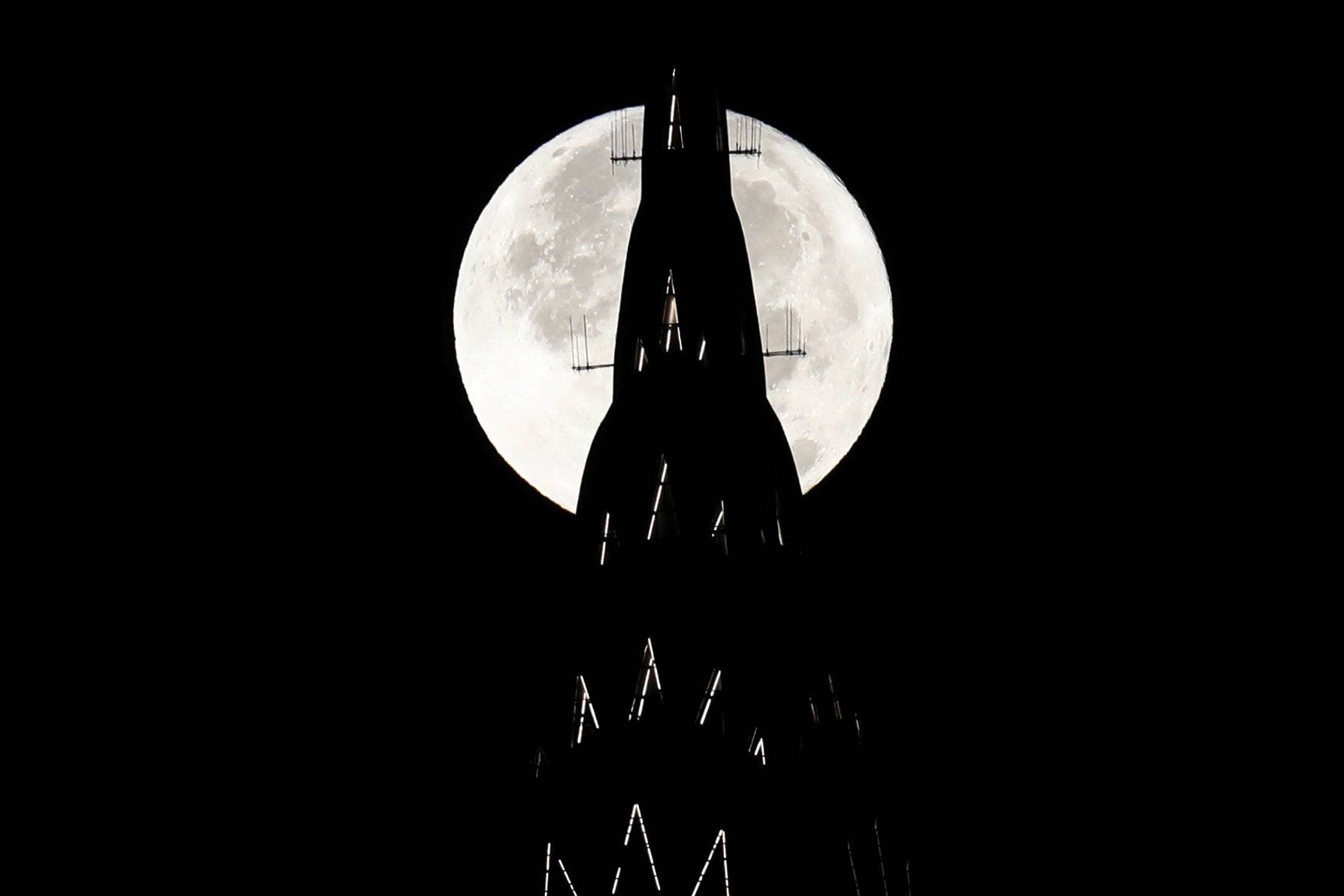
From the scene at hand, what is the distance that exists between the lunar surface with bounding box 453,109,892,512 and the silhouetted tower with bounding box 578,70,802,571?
0.72 m

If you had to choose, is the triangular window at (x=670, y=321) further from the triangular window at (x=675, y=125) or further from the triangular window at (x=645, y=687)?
the triangular window at (x=645, y=687)

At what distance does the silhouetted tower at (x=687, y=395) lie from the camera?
32.8 meters

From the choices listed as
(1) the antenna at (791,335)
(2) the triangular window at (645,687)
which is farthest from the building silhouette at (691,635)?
(1) the antenna at (791,335)

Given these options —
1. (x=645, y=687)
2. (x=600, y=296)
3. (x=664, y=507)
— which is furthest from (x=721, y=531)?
(x=600, y=296)

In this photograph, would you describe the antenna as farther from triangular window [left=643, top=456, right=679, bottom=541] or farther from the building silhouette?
triangular window [left=643, top=456, right=679, bottom=541]

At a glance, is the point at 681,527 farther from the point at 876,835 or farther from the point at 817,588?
the point at 876,835

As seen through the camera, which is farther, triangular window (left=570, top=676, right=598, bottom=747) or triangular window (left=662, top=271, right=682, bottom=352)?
triangular window (left=662, top=271, right=682, bottom=352)

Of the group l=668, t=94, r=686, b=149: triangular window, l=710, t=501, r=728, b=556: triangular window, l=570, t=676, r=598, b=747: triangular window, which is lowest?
l=570, t=676, r=598, b=747: triangular window

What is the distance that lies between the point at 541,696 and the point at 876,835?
4.15 m

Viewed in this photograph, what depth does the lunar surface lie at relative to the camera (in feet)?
112

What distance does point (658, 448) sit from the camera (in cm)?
3288

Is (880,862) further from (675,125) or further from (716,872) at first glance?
(675,125)

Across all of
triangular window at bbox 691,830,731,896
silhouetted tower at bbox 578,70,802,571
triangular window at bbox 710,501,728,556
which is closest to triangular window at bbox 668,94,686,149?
silhouetted tower at bbox 578,70,802,571

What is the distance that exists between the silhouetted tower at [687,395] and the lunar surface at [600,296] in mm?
718
